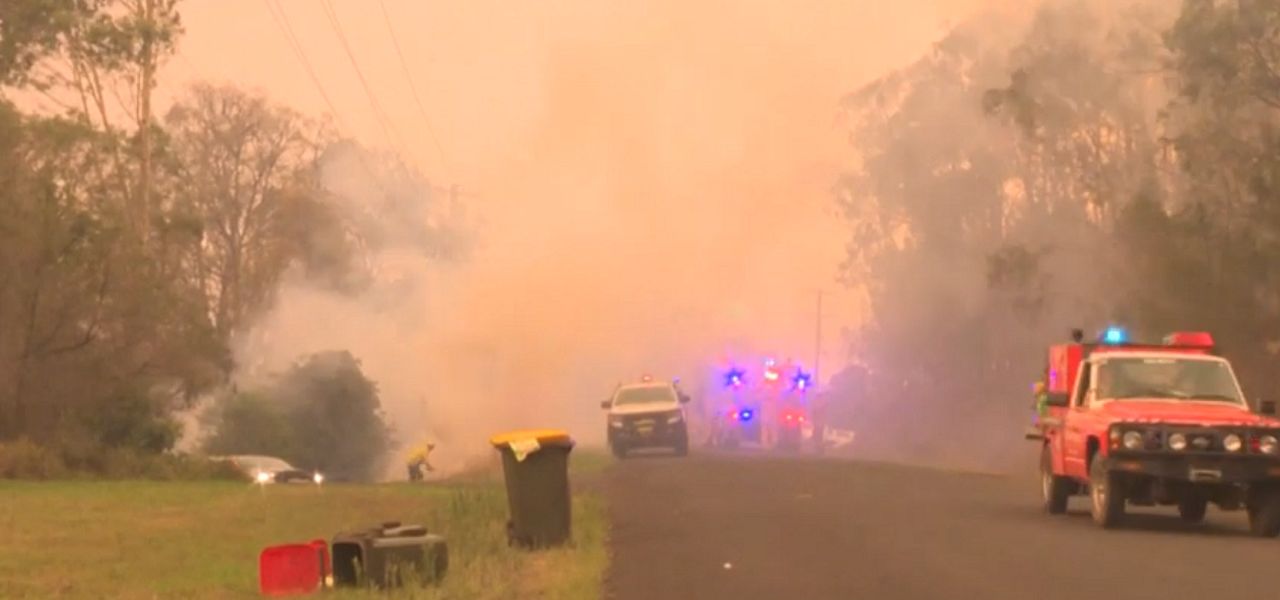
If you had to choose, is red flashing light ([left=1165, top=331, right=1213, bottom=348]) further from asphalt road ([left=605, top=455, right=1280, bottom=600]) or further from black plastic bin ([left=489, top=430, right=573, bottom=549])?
black plastic bin ([left=489, top=430, right=573, bottom=549])

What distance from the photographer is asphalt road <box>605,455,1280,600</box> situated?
48.1 feet

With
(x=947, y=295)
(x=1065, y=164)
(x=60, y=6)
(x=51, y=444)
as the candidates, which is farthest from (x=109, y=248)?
(x=947, y=295)

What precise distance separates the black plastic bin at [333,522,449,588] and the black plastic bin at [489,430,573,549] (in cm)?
284

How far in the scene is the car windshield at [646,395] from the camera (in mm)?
45969

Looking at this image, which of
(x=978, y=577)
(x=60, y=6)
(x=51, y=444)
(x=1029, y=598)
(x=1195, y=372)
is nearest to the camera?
(x=1029, y=598)

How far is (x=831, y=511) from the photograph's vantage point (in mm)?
22469

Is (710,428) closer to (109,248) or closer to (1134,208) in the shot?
(1134,208)

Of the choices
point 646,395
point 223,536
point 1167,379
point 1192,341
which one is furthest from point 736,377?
point 223,536

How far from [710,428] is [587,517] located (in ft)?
133

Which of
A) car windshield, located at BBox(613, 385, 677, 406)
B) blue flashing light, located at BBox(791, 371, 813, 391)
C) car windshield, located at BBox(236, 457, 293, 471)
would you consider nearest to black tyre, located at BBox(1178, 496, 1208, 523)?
car windshield, located at BBox(613, 385, 677, 406)

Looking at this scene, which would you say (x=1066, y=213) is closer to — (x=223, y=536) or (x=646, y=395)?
(x=646, y=395)

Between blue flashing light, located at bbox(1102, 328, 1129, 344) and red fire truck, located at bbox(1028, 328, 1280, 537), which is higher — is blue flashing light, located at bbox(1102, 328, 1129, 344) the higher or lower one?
the higher one

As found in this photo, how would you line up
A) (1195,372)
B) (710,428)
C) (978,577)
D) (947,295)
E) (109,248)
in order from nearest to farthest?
(978,577)
(1195,372)
(109,248)
(710,428)
(947,295)

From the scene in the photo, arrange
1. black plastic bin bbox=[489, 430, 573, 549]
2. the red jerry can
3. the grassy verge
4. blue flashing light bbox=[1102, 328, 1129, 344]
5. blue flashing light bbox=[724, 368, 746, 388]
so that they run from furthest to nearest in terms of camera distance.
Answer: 1. blue flashing light bbox=[724, 368, 746, 388]
2. blue flashing light bbox=[1102, 328, 1129, 344]
3. black plastic bin bbox=[489, 430, 573, 549]
4. the grassy verge
5. the red jerry can
